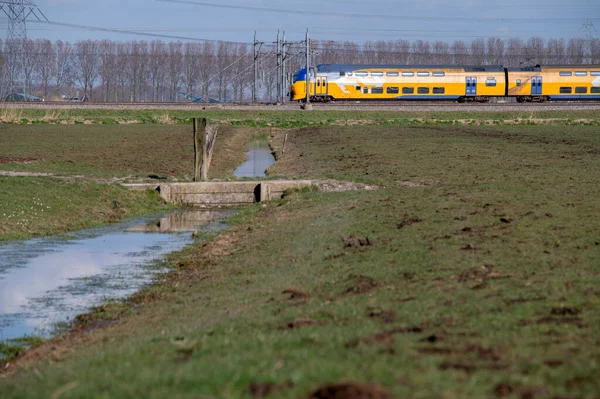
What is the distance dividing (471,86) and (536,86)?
5907 mm

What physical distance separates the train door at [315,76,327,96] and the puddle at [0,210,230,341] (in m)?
56.1

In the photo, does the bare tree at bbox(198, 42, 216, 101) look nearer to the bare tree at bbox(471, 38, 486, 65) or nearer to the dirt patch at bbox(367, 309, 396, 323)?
the bare tree at bbox(471, 38, 486, 65)

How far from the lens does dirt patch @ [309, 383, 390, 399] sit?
5415mm

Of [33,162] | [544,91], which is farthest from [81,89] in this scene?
[33,162]

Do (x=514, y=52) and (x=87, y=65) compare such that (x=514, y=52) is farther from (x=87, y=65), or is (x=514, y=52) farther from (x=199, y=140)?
(x=199, y=140)

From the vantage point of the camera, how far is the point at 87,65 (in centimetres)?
15000

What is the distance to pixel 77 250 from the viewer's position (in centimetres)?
1695

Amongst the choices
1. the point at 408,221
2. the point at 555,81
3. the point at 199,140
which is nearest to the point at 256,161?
the point at 199,140

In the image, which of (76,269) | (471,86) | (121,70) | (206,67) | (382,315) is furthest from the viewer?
(206,67)

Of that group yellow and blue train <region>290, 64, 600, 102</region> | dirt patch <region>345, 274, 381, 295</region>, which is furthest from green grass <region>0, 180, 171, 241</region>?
yellow and blue train <region>290, 64, 600, 102</region>

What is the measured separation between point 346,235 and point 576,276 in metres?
5.54

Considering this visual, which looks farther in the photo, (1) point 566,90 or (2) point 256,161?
(1) point 566,90

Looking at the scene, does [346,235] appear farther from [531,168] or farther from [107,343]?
[531,168]

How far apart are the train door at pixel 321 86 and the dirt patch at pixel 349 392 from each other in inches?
2807
